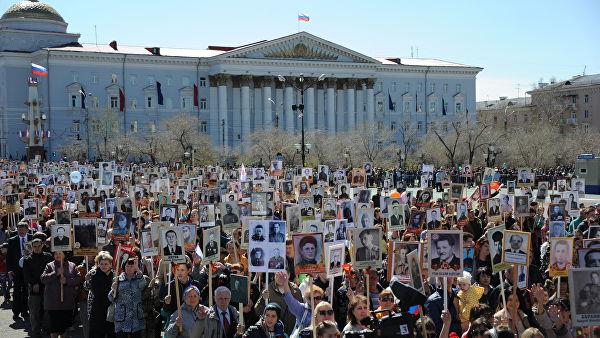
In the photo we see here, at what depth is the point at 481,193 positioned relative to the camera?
22047mm

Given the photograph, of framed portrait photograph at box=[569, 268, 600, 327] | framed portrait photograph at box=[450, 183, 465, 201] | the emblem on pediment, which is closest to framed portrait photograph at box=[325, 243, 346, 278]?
framed portrait photograph at box=[569, 268, 600, 327]

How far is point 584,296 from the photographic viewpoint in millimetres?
8156

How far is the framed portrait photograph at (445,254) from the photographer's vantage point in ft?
32.8

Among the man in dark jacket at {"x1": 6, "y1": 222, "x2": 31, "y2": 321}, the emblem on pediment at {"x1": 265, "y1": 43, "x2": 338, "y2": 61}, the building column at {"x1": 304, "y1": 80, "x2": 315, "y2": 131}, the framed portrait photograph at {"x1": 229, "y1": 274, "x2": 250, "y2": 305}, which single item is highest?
the emblem on pediment at {"x1": 265, "y1": 43, "x2": 338, "y2": 61}

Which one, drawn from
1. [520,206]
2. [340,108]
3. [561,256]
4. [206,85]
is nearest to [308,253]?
[561,256]

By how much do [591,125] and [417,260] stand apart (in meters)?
92.6

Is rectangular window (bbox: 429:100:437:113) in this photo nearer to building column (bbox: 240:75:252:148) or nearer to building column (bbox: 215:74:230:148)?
building column (bbox: 240:75:252:148)

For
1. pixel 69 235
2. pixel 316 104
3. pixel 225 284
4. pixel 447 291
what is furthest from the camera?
pixel 316 104

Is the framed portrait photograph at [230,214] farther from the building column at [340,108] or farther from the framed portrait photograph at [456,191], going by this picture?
the building column at [340,108]

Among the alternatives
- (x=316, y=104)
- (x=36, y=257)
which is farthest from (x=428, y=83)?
(x=36, y=257)

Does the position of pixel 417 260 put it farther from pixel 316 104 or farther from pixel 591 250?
pixel 316 104

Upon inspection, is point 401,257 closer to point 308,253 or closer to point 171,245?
point 308,253

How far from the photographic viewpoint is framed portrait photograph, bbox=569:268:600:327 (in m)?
8.11

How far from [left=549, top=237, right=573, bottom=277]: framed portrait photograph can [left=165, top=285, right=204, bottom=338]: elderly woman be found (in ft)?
13.5
